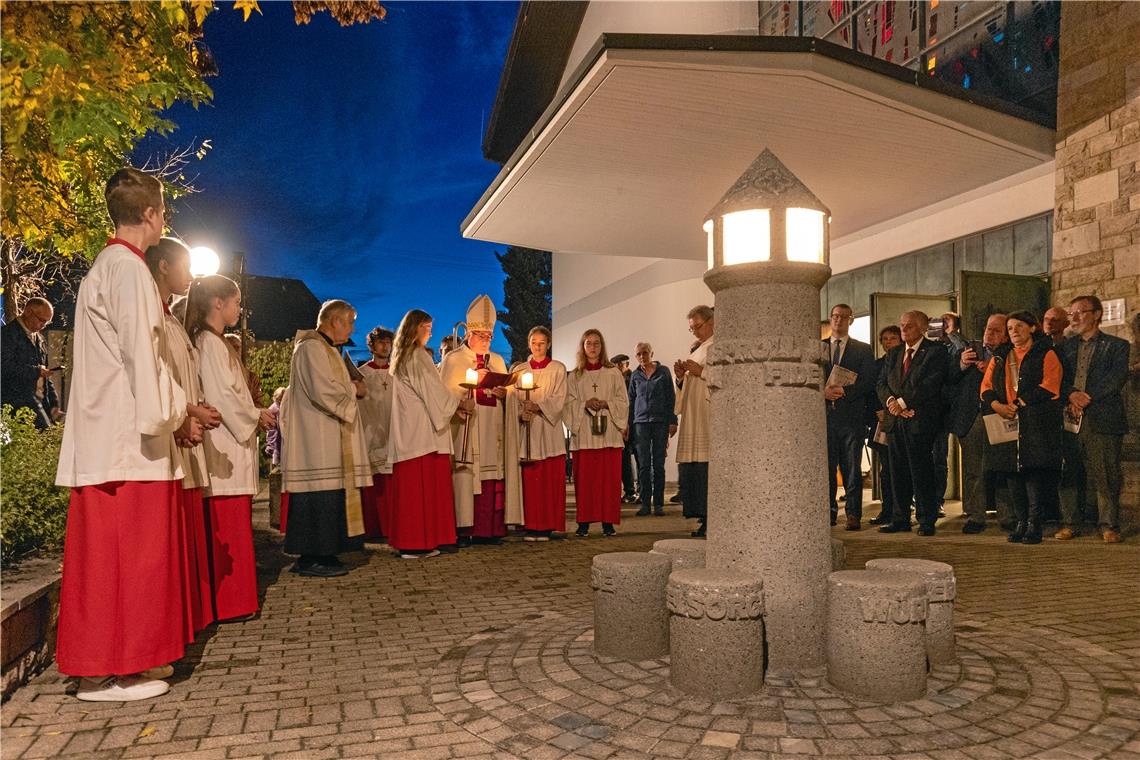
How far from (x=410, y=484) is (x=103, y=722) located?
3.99 metres

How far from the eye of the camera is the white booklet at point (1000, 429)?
25.1ft

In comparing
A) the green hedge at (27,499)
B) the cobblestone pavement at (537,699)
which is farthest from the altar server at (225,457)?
the green hedge at (27,499)

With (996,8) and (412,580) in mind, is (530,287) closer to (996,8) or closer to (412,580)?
(996,8)

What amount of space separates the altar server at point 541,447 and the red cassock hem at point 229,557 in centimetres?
363

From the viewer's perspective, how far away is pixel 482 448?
317 inches

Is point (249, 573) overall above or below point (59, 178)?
below

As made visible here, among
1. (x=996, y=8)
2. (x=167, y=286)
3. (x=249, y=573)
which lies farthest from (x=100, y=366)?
(x=996, y=8)

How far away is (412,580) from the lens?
20.2ft

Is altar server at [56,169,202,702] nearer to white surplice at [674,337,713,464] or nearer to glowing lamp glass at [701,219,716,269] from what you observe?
glowing lamp glass at [701,219,716,269]

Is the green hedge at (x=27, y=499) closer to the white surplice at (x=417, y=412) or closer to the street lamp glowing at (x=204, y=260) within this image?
the white surplice at (x=417, y=412)

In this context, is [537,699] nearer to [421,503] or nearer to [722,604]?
[722,604]

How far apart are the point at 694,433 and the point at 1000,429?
294 centimetres

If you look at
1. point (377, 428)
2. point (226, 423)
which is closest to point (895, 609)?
point (226, 423)

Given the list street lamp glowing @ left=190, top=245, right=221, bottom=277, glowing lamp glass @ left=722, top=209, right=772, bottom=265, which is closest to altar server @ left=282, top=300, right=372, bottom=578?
street lamp glowing @ left=190, top=245, right=221, bottom=277
